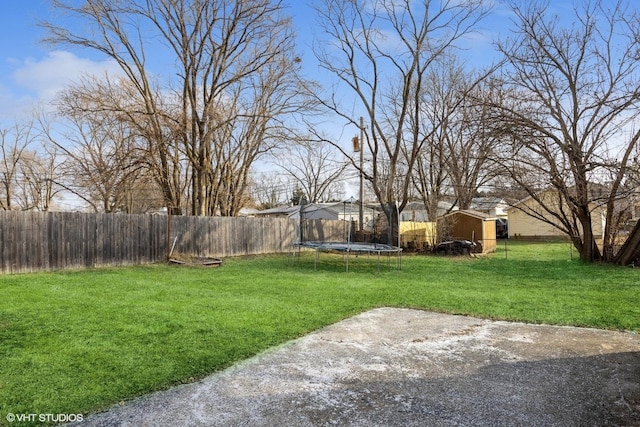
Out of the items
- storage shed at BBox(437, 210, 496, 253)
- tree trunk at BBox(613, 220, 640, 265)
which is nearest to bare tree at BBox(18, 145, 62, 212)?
storage shed at BBox(437, 210, 496, 253)

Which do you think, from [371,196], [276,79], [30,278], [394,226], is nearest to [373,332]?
[30,278]

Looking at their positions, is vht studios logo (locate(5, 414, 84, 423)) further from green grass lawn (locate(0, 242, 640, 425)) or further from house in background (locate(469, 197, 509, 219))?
house in background (locate(469, 197, 509, 219))

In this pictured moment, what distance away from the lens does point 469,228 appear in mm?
18000

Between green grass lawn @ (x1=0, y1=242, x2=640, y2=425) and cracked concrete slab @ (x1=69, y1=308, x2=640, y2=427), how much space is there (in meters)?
0.37

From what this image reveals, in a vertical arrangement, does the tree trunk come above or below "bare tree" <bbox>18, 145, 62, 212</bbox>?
below

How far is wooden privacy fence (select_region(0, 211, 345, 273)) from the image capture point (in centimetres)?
953

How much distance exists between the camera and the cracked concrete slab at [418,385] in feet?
8.71

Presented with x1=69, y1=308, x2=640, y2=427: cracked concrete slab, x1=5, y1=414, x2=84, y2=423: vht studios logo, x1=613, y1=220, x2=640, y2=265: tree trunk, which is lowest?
x1=69, y1=308, x2=640, y2=427: cracked concrete slab

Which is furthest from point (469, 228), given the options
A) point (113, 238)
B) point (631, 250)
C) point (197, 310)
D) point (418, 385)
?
point (418, 385)

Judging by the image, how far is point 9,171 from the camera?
25156 mm

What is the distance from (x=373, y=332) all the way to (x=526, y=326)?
188 cm

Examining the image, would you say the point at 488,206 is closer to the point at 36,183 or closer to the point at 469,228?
the point at 469,228

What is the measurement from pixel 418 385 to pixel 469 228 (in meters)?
15.8

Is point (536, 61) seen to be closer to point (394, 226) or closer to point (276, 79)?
point (394, 226)
